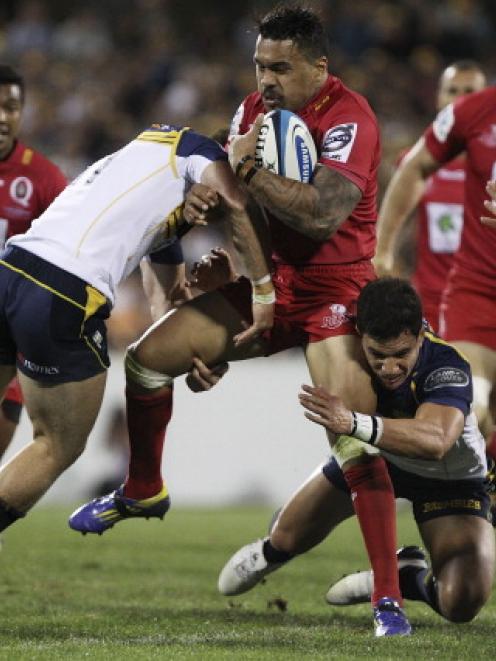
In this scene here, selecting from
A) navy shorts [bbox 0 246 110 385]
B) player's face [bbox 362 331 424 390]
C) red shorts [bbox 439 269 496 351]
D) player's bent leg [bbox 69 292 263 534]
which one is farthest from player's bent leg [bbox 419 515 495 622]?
navy shorts [bbox 0 246 110 385]

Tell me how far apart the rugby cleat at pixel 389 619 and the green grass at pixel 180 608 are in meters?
0.06

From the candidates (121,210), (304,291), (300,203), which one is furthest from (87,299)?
(304,291)

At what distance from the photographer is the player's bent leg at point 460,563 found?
6.22 metres

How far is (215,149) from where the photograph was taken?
6.12 metres

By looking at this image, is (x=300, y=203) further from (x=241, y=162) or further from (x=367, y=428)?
(x=367, y=428)

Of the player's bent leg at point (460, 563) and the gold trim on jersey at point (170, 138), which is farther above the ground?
the gold trim on jersey at point (170, 138)

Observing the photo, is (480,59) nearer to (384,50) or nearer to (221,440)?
(384,50)

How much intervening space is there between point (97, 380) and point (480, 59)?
11.8 m

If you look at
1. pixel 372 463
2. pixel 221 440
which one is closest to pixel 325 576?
pixel 372 463

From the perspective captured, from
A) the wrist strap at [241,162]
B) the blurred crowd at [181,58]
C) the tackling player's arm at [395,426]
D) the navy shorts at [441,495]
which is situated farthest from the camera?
the blurred crowd at [181,58]

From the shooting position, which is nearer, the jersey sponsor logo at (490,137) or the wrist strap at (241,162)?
the wrist strap at (241,162)

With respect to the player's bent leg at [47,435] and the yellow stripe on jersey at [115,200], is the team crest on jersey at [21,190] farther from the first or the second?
the player's bent leg at [47,435]

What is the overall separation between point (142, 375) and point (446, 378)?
1407 millimetres

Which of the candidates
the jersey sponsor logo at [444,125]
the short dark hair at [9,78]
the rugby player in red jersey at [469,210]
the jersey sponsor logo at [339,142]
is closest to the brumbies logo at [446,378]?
the jersey sponsor logo at [339,142]
